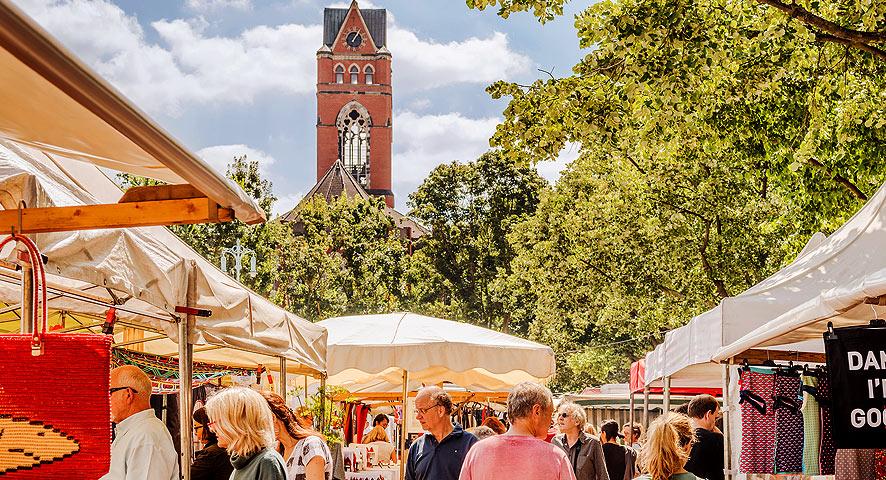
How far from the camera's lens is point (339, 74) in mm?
86688

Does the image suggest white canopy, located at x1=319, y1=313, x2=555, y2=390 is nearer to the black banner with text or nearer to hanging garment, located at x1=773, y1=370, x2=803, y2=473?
hanging garment, located at x1=773, y1=370, x2=803, y2=473

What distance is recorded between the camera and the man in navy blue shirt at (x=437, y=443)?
282 inches

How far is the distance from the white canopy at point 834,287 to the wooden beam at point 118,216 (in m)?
2.94

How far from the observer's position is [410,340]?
35.9ft

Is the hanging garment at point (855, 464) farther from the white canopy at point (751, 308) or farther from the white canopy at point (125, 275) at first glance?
the white canopy at point (125, 275)

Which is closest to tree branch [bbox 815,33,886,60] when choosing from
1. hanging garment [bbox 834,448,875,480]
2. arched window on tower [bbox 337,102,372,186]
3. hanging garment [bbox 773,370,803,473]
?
hanging garment [bbox 773,370,803,473]

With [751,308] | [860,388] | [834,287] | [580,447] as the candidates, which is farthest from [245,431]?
[580,447]

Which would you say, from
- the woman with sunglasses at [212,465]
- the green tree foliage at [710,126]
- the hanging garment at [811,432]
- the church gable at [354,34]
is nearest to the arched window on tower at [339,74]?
the church gable at [354,34]

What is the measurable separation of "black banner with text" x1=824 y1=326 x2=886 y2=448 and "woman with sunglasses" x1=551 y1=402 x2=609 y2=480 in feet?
15.2

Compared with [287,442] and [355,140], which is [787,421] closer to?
[287,442]

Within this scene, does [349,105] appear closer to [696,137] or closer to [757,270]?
[757,270]

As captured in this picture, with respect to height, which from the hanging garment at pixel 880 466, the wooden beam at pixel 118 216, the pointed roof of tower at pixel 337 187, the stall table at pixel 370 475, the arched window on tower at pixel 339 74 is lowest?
the stall table at pixel 370 475

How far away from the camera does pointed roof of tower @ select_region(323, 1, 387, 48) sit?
88500mm

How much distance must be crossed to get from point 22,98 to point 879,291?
361 cm
